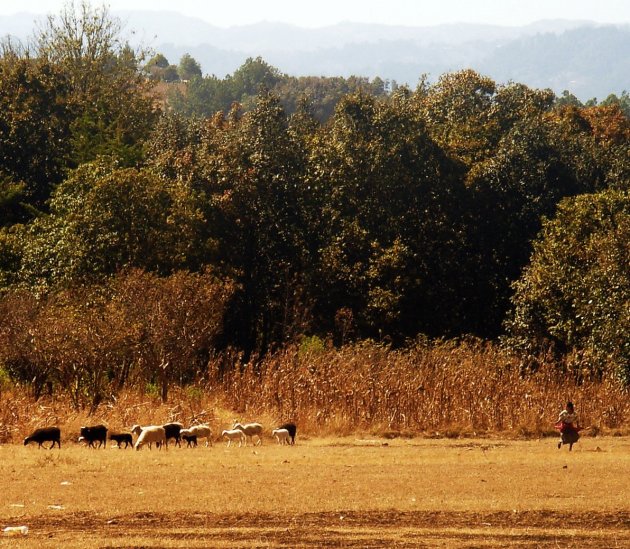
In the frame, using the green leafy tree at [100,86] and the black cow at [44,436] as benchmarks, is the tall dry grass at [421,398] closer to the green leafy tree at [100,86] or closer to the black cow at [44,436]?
the black cow at [44,436]

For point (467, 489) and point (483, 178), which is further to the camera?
point (483, 178)

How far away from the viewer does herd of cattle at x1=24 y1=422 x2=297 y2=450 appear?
2341 centimetres

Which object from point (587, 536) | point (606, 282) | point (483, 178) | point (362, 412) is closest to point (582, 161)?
point (483, 178)

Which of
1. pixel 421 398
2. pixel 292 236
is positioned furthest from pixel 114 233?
pixel 421 398

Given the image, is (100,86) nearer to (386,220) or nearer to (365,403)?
(386,220)

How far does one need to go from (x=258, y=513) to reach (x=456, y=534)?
3033mm

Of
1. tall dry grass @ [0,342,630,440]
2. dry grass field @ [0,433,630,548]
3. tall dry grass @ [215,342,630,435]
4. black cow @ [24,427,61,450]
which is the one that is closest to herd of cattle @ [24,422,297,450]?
black cow @ [24,427,61,450]

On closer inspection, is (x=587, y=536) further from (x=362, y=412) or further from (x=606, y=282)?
(x=606, y=282)

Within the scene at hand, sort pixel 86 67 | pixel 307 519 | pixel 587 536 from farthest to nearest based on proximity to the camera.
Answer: pixel 86 67, pixel 307 519, pixel 587 536

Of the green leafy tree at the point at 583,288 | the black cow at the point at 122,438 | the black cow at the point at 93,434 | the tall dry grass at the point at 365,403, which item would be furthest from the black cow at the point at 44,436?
the green leafy tree at the point at 583,288

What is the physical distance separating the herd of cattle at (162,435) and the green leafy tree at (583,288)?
11287mm

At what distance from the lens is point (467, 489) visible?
1833 centimetres

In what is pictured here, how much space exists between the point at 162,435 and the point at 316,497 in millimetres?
6697

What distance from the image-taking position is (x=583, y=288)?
36969 millimetres
